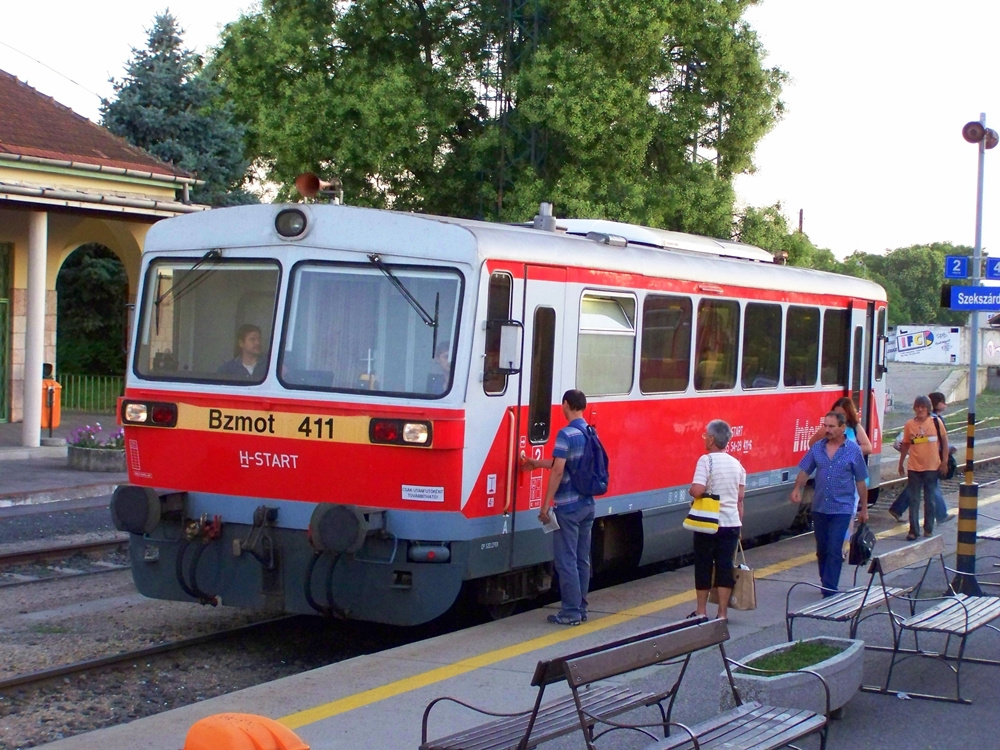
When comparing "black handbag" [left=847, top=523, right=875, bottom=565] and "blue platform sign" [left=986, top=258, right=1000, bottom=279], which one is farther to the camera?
"blue platform sign" [left=986, top=258, right=1000, bottom=279]

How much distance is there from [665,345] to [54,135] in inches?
634

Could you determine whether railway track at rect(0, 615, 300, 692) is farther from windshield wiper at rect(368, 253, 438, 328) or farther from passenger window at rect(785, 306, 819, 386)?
passenger window at rect(785, 306, 819, 386)

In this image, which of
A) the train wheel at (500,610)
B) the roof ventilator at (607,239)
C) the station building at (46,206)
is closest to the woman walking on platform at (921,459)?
the roof ventilator at (607,239)

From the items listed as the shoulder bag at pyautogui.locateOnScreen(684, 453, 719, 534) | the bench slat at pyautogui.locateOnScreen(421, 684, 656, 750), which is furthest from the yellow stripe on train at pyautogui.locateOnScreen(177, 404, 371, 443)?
the bench slat at pyautogui.locateOnScreen(421, 684, 656, 750)

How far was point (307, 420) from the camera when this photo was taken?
836 cm

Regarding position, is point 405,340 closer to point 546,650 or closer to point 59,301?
point 546,650

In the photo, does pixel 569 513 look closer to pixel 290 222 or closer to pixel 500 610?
pixel 500 610

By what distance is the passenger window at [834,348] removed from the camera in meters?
13.8

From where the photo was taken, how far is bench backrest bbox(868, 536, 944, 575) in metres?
7.92

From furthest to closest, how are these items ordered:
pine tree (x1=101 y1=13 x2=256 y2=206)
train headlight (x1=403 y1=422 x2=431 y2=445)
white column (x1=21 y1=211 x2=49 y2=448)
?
pine tree (x1=101 y1=13 x2=256 y2=206)
white column (x1=21 y1=211 x2=49 y2=448)
train headlight (x1=403 y1=422 x2=431 y2=445)

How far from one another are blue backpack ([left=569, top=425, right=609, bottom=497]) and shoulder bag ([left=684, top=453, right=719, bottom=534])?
0.63 meters

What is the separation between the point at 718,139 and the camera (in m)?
29.7

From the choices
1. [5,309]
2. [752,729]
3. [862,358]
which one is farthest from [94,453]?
[752,729]

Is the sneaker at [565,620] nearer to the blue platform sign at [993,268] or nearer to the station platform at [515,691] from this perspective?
the station platform at [515,691]
